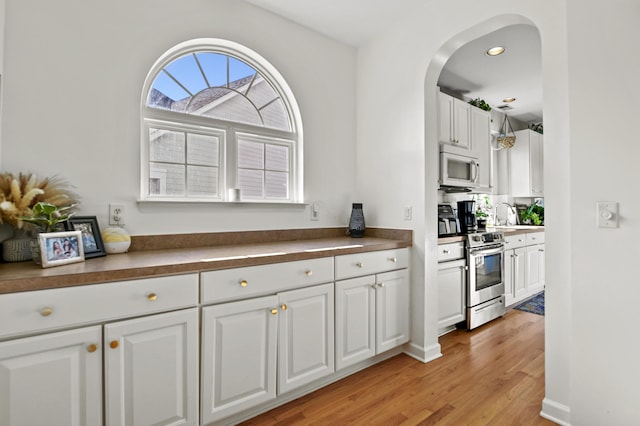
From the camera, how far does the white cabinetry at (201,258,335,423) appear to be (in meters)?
1.56

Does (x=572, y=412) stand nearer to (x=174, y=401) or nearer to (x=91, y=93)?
(x=174, y=401)

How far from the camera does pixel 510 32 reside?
2.67m

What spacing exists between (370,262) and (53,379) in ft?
5.66

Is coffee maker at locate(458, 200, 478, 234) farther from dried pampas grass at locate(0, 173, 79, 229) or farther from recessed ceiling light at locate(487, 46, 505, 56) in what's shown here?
dried pampas grass at locate(0, 173, 79, 229)

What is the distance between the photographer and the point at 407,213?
2500 millimetres

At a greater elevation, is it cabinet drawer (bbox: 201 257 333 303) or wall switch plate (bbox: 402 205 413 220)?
wall switch plate (bbox: 402 205 413 220)

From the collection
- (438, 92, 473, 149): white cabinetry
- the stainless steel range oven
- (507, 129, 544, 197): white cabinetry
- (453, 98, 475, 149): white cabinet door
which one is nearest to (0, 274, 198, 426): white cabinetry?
the stainless steel range oven

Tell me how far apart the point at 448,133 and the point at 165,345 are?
297 cm

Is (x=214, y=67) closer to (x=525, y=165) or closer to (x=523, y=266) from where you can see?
(x=523, y=266)

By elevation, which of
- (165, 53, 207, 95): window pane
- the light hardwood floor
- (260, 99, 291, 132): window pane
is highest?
(165, 53, 207, 95): window pane

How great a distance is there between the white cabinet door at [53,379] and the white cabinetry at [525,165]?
5.32 meters

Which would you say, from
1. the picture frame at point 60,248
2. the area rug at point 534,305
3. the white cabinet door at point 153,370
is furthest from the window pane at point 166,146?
the area rug at point 534,305

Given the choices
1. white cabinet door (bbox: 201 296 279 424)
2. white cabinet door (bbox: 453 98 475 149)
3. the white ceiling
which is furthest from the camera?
white cabinet door (bbox: 453 98 475 149)

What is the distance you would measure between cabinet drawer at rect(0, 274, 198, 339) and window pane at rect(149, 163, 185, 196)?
2.82 ft
